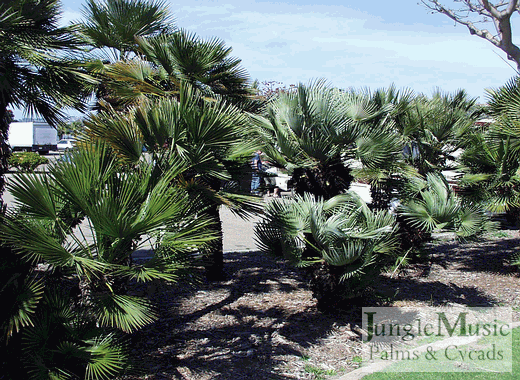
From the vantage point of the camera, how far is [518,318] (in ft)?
20.7

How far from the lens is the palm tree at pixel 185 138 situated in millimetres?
4531

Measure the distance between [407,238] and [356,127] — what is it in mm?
2485

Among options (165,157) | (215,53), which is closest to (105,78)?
(215,53)

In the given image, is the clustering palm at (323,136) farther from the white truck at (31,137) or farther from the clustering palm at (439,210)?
the white truck at (31,137)

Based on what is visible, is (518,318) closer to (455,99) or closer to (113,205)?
(455,99)

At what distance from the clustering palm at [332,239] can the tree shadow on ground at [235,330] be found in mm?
554

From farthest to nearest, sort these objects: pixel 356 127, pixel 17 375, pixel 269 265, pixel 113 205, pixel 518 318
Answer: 1. pixel 269 265
2. pixel 518 318
3. pixel 356 127
4. pixel 17 375
5. pixel 113 205

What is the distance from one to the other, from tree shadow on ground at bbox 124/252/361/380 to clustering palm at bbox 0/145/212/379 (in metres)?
0.76

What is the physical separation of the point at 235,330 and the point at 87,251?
2.53 metres

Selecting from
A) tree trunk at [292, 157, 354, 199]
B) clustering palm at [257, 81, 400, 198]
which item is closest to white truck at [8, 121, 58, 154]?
clustering palm at [257, 81, 400, 198]

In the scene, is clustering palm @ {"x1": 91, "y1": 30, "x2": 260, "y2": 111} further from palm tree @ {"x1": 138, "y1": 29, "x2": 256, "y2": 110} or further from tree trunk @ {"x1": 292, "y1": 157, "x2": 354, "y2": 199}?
tree trunk @ {"x1": 292, "y1": 157, "x2": 354, "y2": 199}

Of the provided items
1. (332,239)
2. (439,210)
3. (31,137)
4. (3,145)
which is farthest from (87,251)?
(31,137)

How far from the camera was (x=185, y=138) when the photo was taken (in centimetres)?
482

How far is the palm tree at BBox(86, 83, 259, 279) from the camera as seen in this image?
14.9 ft
